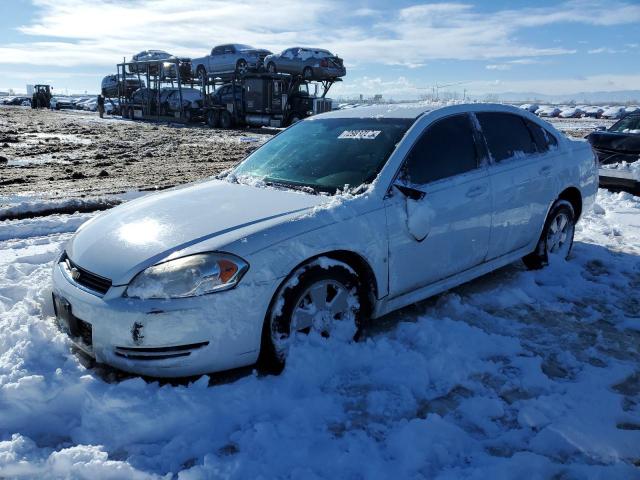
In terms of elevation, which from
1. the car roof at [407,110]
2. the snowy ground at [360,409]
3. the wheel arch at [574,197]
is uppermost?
the car roof at [407,110]

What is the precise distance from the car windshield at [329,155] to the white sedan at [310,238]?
0.01m

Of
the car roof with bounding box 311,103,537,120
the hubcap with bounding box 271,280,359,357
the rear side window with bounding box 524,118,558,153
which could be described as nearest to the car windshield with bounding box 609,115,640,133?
the rear side window with bounding box 524,118,558,153

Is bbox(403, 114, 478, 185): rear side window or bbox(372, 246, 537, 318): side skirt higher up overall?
bbox(403, 114, 478, 185): rear side window

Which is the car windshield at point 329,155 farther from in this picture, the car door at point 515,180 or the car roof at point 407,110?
the car door at point 515,180

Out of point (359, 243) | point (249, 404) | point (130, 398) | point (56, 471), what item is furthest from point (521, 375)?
point (56, 471)

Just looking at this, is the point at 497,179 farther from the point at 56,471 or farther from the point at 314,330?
the point at 56,471

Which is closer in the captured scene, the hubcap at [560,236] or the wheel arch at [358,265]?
the wheel arch at [358,265]

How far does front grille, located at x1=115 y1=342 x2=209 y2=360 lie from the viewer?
276 cm

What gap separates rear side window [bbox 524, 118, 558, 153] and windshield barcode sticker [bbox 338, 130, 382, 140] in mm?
1735

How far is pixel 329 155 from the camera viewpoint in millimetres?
3895

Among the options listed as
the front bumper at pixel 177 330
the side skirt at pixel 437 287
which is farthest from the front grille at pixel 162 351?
the side skirt at pixel 437 287

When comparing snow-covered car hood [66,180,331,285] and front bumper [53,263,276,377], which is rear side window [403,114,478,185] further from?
front bumper [53,263,276,377]

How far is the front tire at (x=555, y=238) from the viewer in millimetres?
4898

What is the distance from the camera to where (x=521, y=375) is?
125 inches
